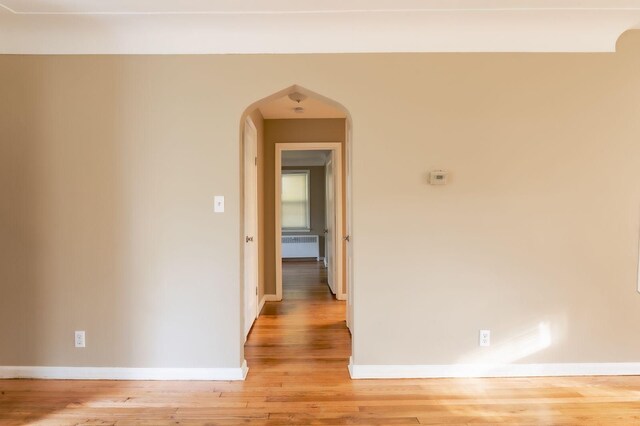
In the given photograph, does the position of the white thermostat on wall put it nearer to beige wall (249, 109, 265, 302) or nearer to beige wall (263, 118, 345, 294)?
beige wall (249, 109, 265, 302)

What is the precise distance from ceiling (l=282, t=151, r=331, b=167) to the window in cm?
22

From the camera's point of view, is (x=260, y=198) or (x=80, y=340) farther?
(x=260, y=198)

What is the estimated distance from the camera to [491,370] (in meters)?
2.67

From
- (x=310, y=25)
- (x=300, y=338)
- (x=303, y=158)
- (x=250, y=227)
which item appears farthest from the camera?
(x=303, y=158)

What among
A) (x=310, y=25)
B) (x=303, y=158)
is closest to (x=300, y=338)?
(x=310, y=25)

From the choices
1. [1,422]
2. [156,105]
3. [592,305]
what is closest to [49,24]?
[156,105]

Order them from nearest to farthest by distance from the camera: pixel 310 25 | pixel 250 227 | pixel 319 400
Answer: pixel 319 400 < pixel 310 25 < pixel 250 227

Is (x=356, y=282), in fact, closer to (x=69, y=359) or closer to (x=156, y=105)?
(x=156, y=105)

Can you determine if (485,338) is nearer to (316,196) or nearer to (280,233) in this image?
(280,233)

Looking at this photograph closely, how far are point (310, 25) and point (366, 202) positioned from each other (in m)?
1.25

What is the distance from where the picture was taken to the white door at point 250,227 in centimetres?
352

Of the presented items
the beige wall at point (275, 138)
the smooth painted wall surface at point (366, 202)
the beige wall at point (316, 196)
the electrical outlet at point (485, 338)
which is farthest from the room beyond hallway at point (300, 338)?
the beige wall at point (316, 196)

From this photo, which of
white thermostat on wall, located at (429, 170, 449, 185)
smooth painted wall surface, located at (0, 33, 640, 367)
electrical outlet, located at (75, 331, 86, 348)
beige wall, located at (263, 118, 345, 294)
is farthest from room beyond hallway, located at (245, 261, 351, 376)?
white thermostat on wall, located at (429, 170, 449, 185)

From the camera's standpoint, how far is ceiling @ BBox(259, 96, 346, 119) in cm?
407
